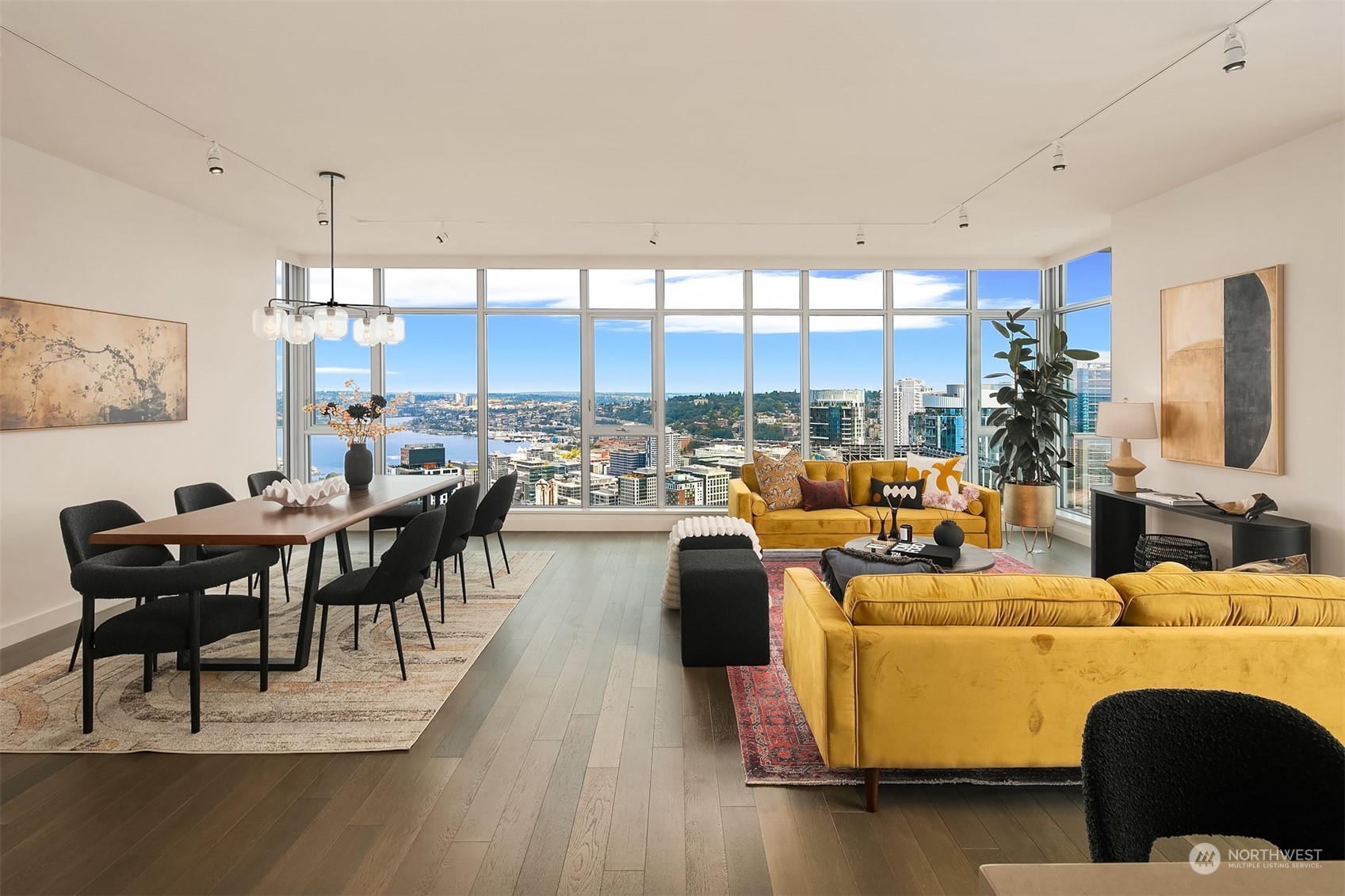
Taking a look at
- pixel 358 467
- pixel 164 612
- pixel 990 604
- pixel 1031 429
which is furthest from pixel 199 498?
pixel 1031 429

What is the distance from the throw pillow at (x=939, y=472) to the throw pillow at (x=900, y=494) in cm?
8

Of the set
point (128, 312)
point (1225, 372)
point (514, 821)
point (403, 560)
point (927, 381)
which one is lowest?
point (514, 821)

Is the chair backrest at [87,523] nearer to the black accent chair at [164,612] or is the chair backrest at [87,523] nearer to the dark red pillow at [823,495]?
the black accent chair at [164,612]

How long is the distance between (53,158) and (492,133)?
9.13ft

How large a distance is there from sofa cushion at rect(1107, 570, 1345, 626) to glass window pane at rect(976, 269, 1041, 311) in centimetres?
567

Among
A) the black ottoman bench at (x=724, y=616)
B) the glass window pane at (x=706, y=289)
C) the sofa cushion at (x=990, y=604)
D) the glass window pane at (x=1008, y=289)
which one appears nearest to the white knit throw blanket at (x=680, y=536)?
the black ottoman bench at (x=724, y=616)

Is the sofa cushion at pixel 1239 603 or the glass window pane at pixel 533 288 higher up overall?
the glass window pane at pixel 533 288

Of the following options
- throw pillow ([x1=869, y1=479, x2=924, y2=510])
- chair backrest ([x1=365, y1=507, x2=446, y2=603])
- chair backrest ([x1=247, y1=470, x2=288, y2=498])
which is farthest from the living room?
chair backrest ([x1=247, y1=470, x2=288, y2=498])

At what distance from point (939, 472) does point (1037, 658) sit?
4.13m

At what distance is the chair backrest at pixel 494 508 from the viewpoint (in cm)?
494

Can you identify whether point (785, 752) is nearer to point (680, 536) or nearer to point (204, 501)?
point (680, 536)

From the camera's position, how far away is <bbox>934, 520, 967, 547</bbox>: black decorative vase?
4336 millimetres

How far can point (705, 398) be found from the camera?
751cm

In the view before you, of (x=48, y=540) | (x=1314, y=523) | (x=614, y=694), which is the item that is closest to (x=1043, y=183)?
(x=1314, y=523)
